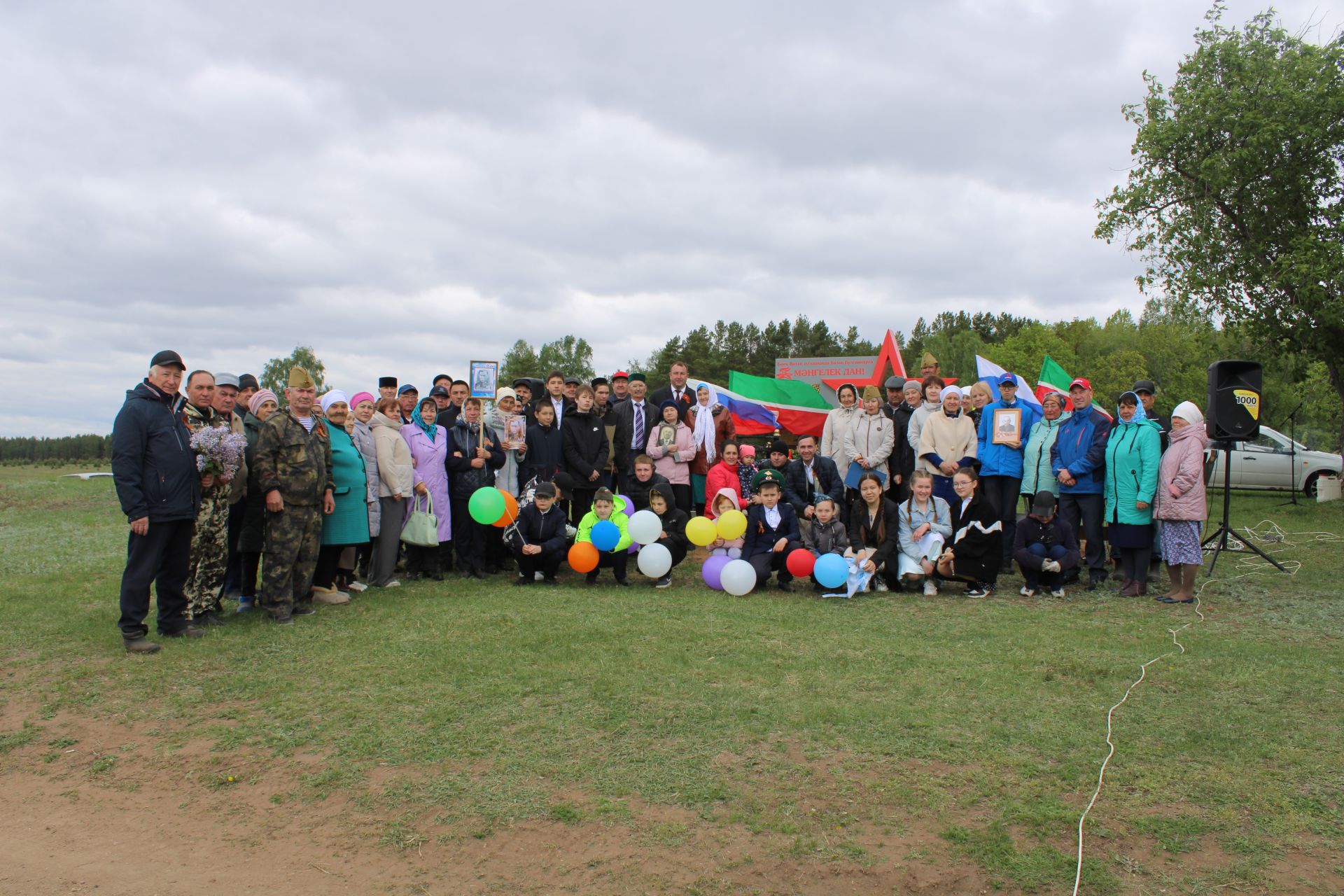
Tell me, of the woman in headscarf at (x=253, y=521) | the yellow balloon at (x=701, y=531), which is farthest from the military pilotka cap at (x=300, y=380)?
the yellow balloon at (x=701, y=531)

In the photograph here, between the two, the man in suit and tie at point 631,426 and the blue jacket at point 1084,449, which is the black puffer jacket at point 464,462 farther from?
the blue jacket at point 1084,449

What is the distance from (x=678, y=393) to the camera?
10422mm

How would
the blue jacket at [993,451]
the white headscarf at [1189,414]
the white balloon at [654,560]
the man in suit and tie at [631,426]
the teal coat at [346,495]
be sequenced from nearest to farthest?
1. the teal coat at [346,495]
2. the white headscarf at [1189,414]
3. the white balloon at [654,560]
4. the blue jacket at [993,451]
5. the man in suit and tie at [631,426]

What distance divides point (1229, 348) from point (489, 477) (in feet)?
77.7

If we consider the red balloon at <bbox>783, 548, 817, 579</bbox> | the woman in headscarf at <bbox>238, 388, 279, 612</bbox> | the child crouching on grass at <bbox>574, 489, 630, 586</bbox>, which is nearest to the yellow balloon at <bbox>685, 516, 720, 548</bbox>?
the child crouching on grass at <bbox>574, 489, 630, 586</bbox>

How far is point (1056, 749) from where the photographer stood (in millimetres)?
4223

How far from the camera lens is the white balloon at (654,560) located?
848 cm

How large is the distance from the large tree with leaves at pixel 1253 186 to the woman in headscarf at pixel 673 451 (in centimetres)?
1294

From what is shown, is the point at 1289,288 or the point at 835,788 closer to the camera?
the point at 835,788

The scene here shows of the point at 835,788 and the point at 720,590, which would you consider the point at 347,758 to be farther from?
the point at 720,590

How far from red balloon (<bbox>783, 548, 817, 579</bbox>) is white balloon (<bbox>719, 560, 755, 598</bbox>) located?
412 mm

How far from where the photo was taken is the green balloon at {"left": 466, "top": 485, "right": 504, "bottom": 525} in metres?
8.38

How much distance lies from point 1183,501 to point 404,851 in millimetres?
7552

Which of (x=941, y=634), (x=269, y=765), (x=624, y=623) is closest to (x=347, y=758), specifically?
(x=269, y=765)
